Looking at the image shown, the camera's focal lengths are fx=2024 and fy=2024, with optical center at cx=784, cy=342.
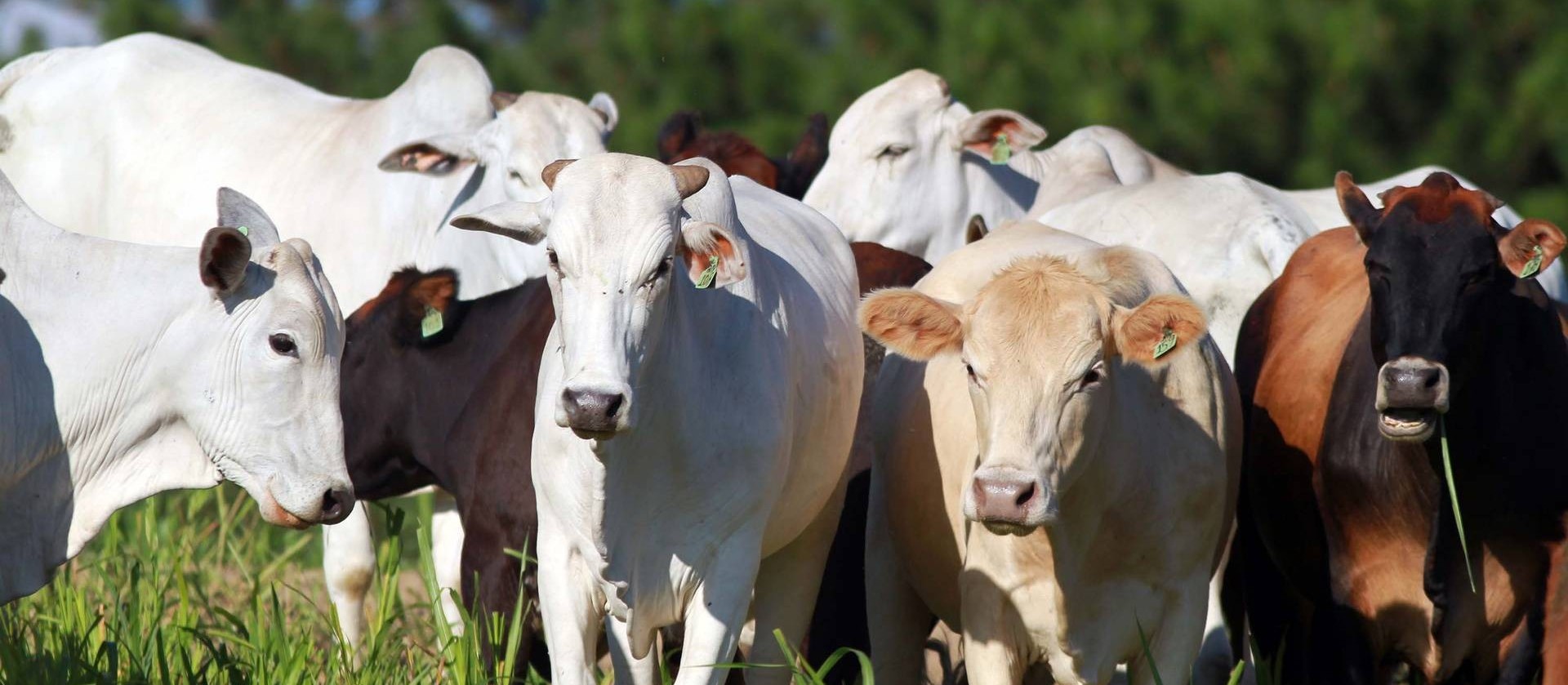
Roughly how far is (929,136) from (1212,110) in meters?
4.02

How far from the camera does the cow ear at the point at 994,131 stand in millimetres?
8188

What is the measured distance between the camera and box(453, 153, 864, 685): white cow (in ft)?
14.1

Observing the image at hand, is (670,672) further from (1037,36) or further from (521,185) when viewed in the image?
(1037,36)

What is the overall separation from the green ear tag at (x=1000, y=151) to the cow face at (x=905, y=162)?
6 centimetres

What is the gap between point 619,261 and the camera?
4.31 meters

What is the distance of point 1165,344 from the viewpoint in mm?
4691

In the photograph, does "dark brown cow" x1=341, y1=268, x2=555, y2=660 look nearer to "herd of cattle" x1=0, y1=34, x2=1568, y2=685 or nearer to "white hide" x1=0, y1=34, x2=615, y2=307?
"herd of cattle" x1=0, y1=34, x2=1568, y2=685

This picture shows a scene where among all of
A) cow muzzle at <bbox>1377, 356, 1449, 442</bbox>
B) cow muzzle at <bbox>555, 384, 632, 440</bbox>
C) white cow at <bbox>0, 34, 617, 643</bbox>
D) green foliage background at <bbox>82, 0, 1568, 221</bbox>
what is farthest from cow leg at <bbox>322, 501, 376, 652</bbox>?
green foliage background at <bbox>82, 0, 1568, 221</bbox>

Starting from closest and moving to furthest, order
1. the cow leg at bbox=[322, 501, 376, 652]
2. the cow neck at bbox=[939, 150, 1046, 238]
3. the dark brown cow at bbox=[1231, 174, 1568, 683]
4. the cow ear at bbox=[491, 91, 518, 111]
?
1. the dark brown cow at bbox=[1231, 174, 1568, 683]
2. the cow leg at bbox=[322, 501, 376, 652]
3. the cow ear at bbox=[491, 91, 518, 111]
4. the cow neck at bbox=[939, 150, 1046, 238]

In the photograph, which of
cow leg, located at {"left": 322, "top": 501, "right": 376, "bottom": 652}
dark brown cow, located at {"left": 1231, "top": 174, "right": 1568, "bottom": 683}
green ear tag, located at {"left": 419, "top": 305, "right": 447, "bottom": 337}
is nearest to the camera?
dark brown cow, located at {"left": 1231, "top": 174, "right": 1568, "bottom": 683}

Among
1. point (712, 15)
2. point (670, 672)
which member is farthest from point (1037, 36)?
point (670, 672)

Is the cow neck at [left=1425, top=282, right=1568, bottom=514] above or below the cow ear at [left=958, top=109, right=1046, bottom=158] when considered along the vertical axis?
below

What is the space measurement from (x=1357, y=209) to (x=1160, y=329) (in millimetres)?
747

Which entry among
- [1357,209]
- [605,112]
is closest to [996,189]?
[605,112]
